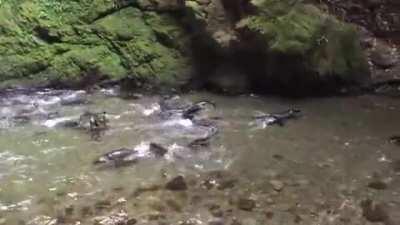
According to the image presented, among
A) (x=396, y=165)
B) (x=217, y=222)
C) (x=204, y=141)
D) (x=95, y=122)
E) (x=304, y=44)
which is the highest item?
(x=304, y=44)

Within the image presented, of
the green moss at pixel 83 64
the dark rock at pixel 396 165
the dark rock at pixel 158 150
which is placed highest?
the green moss at pixel 83 64

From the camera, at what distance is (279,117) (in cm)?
728

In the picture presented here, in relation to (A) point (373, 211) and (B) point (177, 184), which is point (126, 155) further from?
(A) point (373, 211)

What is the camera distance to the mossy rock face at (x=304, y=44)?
8.02 metres

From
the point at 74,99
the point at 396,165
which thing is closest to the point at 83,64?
the point at 74,99

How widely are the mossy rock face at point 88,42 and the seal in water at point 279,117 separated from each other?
1.73 metres

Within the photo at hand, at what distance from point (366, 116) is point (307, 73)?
3.67ft

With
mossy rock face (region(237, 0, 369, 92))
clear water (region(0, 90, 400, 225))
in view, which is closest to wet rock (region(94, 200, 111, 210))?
clear water (region(0, 90, 400, 225))

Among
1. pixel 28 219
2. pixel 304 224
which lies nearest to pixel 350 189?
pixel 304 224

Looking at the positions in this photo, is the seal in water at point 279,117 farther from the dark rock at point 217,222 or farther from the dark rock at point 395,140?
the dark rock at point 217,222

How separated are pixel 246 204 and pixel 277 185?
0.50 m

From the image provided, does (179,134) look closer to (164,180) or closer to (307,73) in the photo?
(164,180)

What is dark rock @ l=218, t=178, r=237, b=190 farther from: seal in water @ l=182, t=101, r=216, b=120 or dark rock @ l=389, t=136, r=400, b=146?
dark rock @ l=389, t=136, r=400, b=146

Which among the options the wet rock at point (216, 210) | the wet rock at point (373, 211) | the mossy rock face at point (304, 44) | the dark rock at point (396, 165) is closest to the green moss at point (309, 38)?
the mossy rock face at point (304, 44)
